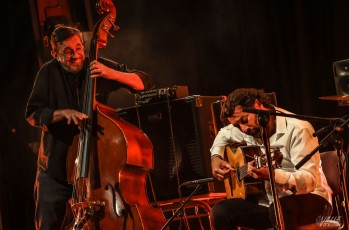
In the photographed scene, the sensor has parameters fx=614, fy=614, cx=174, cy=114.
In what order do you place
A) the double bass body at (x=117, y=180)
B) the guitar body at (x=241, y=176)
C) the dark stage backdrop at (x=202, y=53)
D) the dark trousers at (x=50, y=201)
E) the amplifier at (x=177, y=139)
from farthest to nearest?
the dark stage backdrop at (x=202, y=53) → the amplifier at (x=177, y=139) → the guitar body at (x=241, y=176) → the dark trousers at (x=50, y=201) → the double bass body at (x=117, y=180)

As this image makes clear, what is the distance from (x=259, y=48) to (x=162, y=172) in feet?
4.67

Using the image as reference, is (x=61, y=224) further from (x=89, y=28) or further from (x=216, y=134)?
(x=89, y=28)

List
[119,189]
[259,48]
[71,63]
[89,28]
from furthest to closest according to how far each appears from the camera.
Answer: [89,28], [259,48], [71,63], [119,189]

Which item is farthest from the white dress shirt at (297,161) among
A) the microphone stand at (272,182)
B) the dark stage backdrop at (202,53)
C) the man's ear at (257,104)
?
the dark stage backdrop at (202,53)

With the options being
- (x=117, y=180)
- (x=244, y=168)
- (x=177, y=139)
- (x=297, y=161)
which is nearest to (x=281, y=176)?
(x=297, y=161)

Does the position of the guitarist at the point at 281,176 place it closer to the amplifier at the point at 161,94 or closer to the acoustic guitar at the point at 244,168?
the acoustic guitar at the point at 244,168

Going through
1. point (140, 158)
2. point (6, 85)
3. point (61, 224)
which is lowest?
point (61, 224)

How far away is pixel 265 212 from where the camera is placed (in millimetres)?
3727

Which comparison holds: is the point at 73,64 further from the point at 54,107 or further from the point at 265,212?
the point at 265,212

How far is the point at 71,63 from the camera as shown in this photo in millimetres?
3666

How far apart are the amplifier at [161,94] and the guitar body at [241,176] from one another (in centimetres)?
70

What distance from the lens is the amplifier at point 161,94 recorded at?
4520mm

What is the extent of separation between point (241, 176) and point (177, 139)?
0.90m

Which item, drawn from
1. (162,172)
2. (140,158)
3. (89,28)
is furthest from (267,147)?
(89,28)
